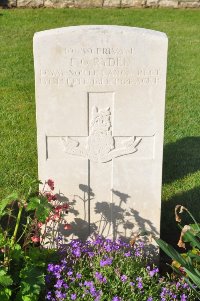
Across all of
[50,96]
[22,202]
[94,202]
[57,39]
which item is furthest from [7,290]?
[57,39]

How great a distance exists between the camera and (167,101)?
6852 mm

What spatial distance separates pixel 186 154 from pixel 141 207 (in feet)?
6.17

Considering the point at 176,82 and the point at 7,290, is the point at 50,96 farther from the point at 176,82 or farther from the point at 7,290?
the point at 176,82

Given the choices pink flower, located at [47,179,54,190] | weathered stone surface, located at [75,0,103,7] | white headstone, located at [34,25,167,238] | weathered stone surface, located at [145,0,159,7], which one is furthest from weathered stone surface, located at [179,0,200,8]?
pink flower, located at [47,179,54,190]

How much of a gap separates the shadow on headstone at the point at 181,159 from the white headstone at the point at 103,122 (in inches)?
50.5

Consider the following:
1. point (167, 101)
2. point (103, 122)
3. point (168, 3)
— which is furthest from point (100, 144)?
point (168, 3)

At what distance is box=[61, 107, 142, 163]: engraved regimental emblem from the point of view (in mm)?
3529

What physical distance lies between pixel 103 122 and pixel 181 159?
6.70 ft

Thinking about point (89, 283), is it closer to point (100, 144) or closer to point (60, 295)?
point (60, 295)

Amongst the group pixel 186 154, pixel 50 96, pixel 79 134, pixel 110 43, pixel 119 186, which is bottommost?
pixel 186 154

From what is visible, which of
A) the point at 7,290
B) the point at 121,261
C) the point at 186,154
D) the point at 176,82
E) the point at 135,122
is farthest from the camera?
the point at 176,82

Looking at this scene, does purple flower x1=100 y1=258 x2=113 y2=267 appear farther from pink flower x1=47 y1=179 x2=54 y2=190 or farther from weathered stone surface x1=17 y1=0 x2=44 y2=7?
weathered stone surface x1=17 y1=0 x2=44 y2=7

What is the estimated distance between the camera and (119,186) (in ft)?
12.2

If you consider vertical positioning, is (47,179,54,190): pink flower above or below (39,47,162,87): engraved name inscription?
below
